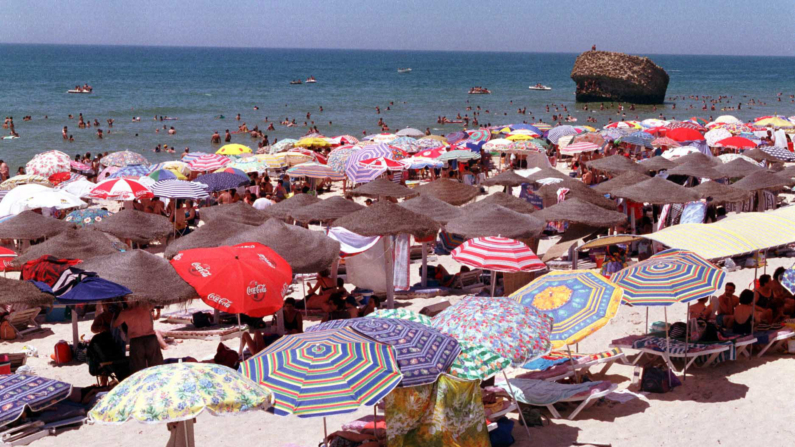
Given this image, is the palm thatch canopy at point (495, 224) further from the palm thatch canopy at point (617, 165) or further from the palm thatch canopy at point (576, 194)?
the palm thatch canopy at point (617, 165)

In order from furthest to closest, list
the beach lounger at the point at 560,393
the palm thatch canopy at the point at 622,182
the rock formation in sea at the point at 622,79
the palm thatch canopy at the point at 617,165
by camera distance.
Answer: the rock formation in sea at the point at 622,79, the palm thatch canopy at the point at 617,165, the palm thatch canopy at the point at 622,182, the beach lounger at the point at 560,393

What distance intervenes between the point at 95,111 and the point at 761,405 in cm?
5449

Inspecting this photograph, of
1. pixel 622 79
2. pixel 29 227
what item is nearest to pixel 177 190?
pixel 29 227

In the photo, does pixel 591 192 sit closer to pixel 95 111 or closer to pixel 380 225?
pixel 380 225

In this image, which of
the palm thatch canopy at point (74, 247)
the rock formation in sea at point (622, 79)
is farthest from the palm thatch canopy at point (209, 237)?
the rock formation in sea at point (622, 79)

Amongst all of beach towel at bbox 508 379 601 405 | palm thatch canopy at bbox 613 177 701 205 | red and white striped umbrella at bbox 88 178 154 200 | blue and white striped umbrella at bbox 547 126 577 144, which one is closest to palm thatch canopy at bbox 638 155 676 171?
palm thatch canopy at bbox 613 177 701 205

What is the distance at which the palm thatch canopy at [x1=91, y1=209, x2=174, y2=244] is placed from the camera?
11.9 meters

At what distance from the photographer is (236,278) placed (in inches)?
308

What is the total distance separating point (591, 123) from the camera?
5006 centimetres

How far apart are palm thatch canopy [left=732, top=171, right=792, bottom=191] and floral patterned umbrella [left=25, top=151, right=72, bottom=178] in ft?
52.8

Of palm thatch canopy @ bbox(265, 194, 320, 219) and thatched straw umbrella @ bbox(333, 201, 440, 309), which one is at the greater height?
thatched straw umbrella @ bbox(333, 201, 440, 309)

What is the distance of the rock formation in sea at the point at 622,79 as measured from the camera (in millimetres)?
63562

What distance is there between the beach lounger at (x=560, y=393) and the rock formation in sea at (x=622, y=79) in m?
59.9

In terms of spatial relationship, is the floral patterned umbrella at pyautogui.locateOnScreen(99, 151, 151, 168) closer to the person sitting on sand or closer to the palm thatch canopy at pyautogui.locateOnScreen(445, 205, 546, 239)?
the palm thatch canopy at pyautogui.locateOnScreen(445, 205, 546, 239)
